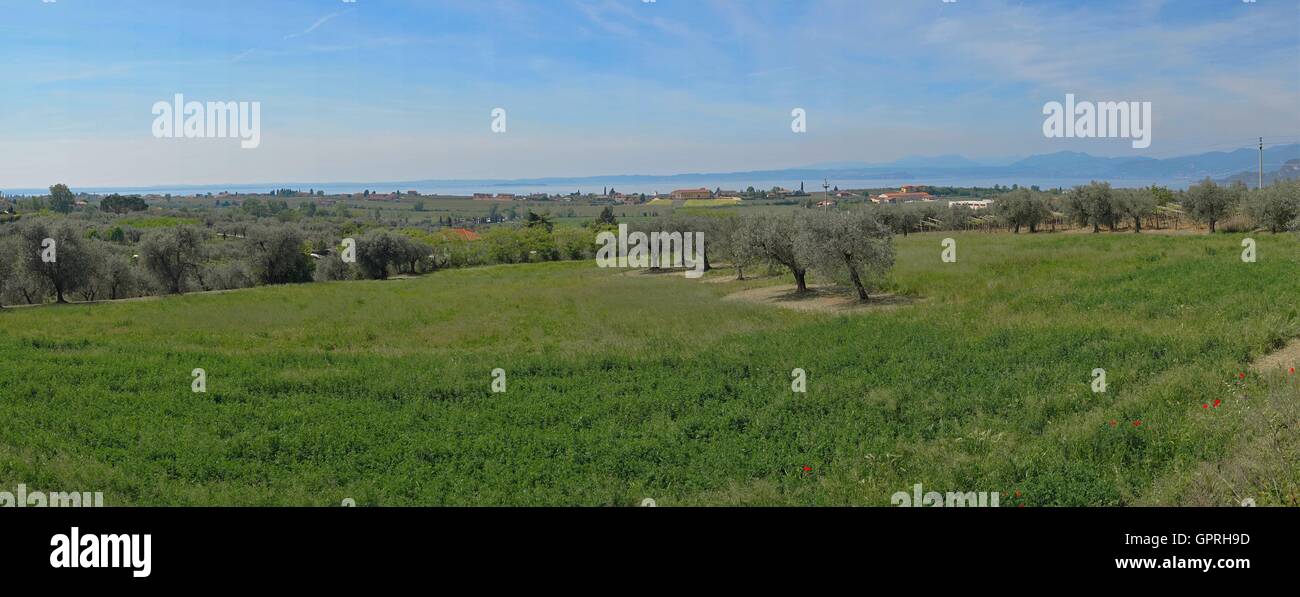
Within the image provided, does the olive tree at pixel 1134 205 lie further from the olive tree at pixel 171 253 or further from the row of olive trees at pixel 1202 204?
the olive tree at pixel 171 253

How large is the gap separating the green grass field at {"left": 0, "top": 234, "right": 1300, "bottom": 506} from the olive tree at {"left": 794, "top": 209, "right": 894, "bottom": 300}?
653cm

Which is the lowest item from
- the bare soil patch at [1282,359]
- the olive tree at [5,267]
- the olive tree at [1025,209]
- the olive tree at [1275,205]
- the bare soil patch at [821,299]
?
the bare soil patch at [1282,359]

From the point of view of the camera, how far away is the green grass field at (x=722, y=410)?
10.4 m

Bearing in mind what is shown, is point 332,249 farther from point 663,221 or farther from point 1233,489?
point 1233,489

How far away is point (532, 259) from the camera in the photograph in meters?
104

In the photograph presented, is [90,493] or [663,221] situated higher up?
[663,221]

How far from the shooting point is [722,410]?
1543cm

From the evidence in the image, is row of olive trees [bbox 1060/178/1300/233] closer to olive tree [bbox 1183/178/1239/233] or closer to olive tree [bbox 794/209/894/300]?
olive tree [bbox 1183/178/1239/233]

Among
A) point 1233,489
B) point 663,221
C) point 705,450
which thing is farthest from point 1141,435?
point 663,221

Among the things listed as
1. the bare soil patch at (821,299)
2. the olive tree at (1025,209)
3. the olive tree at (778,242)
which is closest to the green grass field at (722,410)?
the bare soil patch at (821,299)

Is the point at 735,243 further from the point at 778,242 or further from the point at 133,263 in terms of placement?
the point at 133,263

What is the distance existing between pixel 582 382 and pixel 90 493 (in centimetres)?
1054

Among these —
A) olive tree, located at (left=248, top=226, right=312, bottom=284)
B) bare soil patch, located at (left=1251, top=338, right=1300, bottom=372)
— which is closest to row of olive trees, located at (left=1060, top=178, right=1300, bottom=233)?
bare soil patch, located at (left=1251, top=338, right=1300, bottom=372)

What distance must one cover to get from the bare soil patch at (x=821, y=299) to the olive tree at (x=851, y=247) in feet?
3.79
